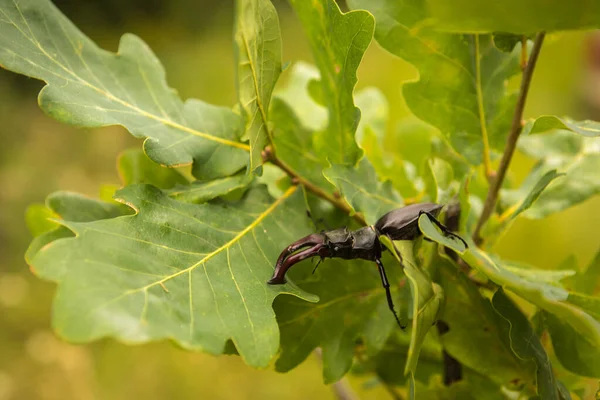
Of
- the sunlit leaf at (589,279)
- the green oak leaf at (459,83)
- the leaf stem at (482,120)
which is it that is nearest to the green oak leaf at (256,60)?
the green oak leaf at (459,83)

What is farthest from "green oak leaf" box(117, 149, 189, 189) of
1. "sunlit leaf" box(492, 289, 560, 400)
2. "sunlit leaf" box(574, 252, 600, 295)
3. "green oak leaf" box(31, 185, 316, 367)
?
"sunlit leaf" box(574, 252, 600, 295)

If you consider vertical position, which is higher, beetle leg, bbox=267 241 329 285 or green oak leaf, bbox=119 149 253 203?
green oak leaf, bbox=119 149 253 203

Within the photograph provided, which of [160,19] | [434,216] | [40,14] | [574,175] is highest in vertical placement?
[40,14]

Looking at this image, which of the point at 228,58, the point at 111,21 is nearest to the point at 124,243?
the point at 228,58

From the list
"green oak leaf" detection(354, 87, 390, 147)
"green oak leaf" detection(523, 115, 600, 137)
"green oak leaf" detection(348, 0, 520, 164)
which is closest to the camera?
"green oak leaf" detection(523, 115, 600, 137)

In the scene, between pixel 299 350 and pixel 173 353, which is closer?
pixel 299 350

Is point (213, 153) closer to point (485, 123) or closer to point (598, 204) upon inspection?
point (485, 123)

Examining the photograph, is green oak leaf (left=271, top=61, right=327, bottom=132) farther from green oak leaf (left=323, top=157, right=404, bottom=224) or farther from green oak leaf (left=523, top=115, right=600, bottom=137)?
green oak leaf (left=523, top=115, right=600, bottom=137)
